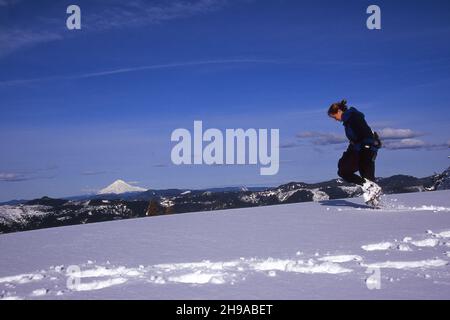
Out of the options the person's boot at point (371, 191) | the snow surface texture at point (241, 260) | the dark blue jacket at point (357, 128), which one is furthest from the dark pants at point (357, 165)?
the snow surface texture at point (241, 260)

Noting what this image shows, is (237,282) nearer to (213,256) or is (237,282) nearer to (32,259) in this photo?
(213,256)

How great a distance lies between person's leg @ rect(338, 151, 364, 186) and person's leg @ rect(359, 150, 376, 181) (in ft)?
0.36

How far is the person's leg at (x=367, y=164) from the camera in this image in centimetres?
970

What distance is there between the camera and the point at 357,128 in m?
9.52

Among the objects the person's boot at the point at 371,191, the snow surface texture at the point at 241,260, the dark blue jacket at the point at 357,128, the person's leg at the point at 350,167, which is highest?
the dark blue jacket at the point at 357,128

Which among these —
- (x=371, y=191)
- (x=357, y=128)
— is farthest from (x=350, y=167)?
(x=357, y=128)

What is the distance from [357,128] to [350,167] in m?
0.99

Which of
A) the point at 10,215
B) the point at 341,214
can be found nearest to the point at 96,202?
the point at 10,215

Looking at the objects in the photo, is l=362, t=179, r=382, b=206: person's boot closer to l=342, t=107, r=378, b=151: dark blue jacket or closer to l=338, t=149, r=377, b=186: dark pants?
l=338, t=149, r=377, b=186: dark pants

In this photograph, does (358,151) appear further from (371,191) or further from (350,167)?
(371,191)

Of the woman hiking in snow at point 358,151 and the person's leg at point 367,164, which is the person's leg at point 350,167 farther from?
the person's leg at point 367,164

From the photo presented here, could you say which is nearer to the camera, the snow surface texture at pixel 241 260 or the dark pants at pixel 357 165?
the snow surface texture at pixel 241 260

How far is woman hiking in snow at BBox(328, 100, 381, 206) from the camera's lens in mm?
9523
